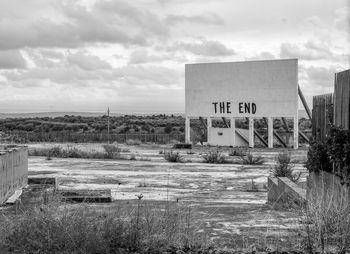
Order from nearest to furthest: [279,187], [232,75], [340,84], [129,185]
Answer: [340,84], [279,187], [129,185], [232,75]

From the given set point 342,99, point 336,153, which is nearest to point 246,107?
A: point 342,99

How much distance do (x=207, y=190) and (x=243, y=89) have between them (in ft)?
88.8

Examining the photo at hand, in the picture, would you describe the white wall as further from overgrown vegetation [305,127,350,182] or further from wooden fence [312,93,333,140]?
overgrown vegetation [305,127,350,182]

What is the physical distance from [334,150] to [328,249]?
2.75 metres

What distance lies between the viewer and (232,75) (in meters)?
43.0

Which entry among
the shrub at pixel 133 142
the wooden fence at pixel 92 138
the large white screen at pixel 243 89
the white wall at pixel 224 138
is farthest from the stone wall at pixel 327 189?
the wooden fence at pixel 92 138

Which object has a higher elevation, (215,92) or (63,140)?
(215,92)

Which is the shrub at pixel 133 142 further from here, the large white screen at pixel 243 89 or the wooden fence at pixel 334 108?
the wooden fence at pixel 334 108

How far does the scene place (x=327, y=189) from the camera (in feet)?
32.3

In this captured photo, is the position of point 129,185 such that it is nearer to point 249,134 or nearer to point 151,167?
point 151,167

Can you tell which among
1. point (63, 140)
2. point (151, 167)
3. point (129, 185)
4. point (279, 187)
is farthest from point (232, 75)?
point (279, 187)

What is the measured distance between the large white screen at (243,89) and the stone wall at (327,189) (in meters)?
30.6

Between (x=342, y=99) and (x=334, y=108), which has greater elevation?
(x=342, y=99)

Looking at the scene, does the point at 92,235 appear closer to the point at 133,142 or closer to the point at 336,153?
the point at 336,153
